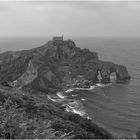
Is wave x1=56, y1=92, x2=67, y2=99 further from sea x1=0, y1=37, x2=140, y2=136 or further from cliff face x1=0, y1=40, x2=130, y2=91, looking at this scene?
cliff face x1=0, y1=40, x2=130, y2=91

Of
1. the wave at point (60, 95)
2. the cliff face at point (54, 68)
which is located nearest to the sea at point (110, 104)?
the wave at point (60, 95)

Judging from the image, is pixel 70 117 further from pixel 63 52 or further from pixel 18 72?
pixel 63 52

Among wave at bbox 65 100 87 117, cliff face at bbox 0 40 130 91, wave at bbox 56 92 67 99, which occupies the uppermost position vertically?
cliff face at bbox 0 40 130 91

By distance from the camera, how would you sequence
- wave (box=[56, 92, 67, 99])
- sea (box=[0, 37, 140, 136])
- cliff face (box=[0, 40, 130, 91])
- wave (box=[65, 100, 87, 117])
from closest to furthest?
sea (box=[0, 37, 140, 136]), wave (box=[65, 100, 87, 117]), wave (box=[56, 92, 67, 99]), cliff face (box=[0, 40, 130, 91])

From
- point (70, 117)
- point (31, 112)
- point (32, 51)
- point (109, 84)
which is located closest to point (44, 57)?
point (32, 51)

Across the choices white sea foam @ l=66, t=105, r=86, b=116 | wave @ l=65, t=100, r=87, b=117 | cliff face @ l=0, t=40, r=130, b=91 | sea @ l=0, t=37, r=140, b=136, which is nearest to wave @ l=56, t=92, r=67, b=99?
sea @ l=0, t=37, r=140, b=136

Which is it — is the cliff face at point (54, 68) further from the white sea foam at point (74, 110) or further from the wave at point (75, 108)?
the white sea foam at point (74, 110)

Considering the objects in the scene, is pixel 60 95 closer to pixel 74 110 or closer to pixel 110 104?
pixel 110 104

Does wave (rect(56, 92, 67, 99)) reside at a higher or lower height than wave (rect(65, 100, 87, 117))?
lower

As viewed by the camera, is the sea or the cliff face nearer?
the sea
